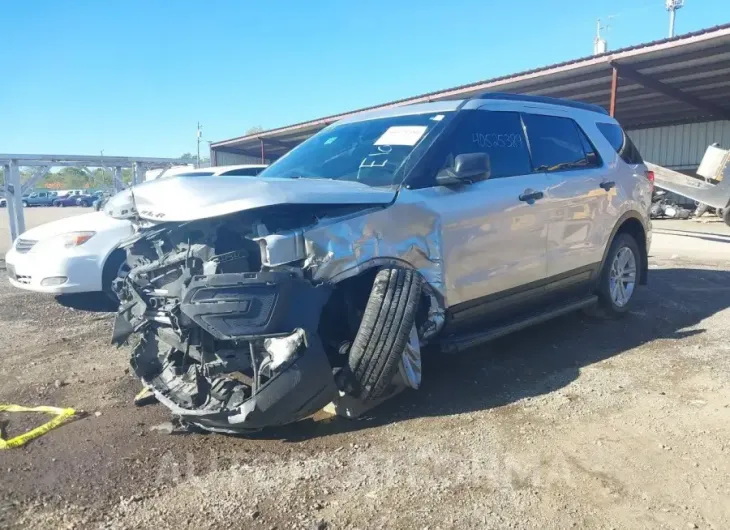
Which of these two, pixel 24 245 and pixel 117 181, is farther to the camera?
pixel 117 181

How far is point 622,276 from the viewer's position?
585 centimetres

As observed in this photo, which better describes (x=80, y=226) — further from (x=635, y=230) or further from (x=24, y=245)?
(x=635, y=230)

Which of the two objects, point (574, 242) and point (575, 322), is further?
point (575, 322)

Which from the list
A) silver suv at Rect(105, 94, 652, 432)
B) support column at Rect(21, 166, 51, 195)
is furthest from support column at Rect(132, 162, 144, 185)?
silver suv at Rect(105, 94, 652, 432)

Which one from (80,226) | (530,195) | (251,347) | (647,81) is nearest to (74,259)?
(80,226)

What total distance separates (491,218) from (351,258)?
129 cm

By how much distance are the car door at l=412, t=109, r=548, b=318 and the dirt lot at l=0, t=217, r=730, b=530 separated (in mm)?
678

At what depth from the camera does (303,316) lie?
9.88 ft

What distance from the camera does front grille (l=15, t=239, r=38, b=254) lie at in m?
6.43

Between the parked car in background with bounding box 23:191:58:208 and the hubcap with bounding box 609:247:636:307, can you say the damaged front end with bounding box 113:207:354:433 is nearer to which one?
the hubcap with bounding box 609:247:636:307

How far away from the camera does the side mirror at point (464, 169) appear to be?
362 centimetres

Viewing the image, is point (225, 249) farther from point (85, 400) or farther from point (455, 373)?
point (455, 373)

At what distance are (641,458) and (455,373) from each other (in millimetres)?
1517

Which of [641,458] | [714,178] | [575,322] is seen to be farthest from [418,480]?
[714,178]
